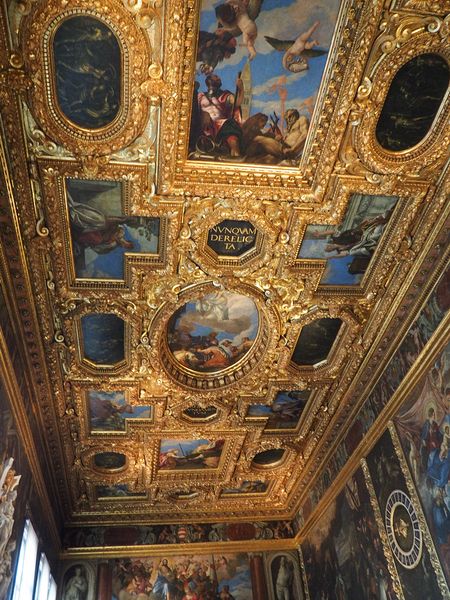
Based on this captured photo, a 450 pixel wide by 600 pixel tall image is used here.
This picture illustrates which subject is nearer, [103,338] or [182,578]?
[103,338]

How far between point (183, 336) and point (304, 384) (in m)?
3.26

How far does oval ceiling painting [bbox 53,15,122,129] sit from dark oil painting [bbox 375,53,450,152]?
3670 mm

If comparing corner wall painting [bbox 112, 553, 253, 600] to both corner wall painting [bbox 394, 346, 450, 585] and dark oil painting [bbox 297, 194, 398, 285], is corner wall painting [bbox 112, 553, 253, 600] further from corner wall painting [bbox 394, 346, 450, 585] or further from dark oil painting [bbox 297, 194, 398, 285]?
dark oil painting [bbox 297, 194, 398, 285]

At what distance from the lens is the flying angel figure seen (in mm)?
5906

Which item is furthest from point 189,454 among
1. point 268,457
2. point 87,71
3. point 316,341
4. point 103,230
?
point 87,71

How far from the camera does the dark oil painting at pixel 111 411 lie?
1134 centimetres

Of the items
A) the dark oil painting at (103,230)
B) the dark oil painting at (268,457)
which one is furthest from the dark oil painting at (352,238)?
the dark oil painting at (268,457)

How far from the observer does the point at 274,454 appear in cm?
1488

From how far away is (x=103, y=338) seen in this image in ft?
32.1

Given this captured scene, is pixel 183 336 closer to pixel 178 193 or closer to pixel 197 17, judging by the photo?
pixel 178 193

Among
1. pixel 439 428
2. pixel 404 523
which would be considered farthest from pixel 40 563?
pixel 439 428

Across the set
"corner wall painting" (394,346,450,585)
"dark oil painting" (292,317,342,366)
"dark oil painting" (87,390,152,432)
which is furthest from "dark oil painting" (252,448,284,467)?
"corner wall painting" (394,346,450,585)

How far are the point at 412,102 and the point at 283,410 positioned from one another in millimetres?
8311

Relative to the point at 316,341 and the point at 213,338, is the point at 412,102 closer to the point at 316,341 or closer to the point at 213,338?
the point at 316,341
